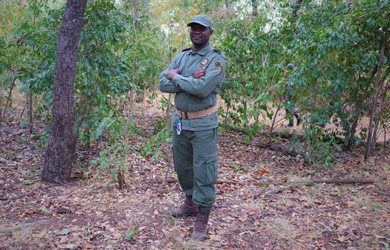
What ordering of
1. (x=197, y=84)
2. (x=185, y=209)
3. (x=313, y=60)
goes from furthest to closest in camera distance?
(x=313, y=60), (x=185, y=209), (x=197, y=84)

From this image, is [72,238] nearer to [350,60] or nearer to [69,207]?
[69,207]

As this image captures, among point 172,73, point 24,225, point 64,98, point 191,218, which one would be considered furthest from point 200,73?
point 24,225

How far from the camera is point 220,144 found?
6.54 meters

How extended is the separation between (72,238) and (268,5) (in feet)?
19.5

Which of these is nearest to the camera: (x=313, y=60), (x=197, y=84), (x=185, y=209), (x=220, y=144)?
(x=197, y=84)

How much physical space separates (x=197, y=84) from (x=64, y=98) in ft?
6.14

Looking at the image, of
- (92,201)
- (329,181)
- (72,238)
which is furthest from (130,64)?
(329,181)

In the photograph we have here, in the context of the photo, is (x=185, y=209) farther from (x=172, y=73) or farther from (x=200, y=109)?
(x=172, y=73)

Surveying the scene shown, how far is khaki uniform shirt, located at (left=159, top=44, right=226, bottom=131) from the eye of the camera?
8.50ft

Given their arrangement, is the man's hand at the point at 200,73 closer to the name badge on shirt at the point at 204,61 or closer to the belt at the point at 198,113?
the name badge on shirt at the point at 204,61

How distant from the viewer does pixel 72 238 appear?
266cm

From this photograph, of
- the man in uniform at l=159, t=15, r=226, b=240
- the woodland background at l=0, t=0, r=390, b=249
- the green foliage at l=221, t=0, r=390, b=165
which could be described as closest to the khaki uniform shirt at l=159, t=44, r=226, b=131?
the man in uniform at l=159, t=15, r=226, b=240

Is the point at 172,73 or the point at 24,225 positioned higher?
the point at 172,73

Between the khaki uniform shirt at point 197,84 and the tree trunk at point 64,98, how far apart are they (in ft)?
4.55
